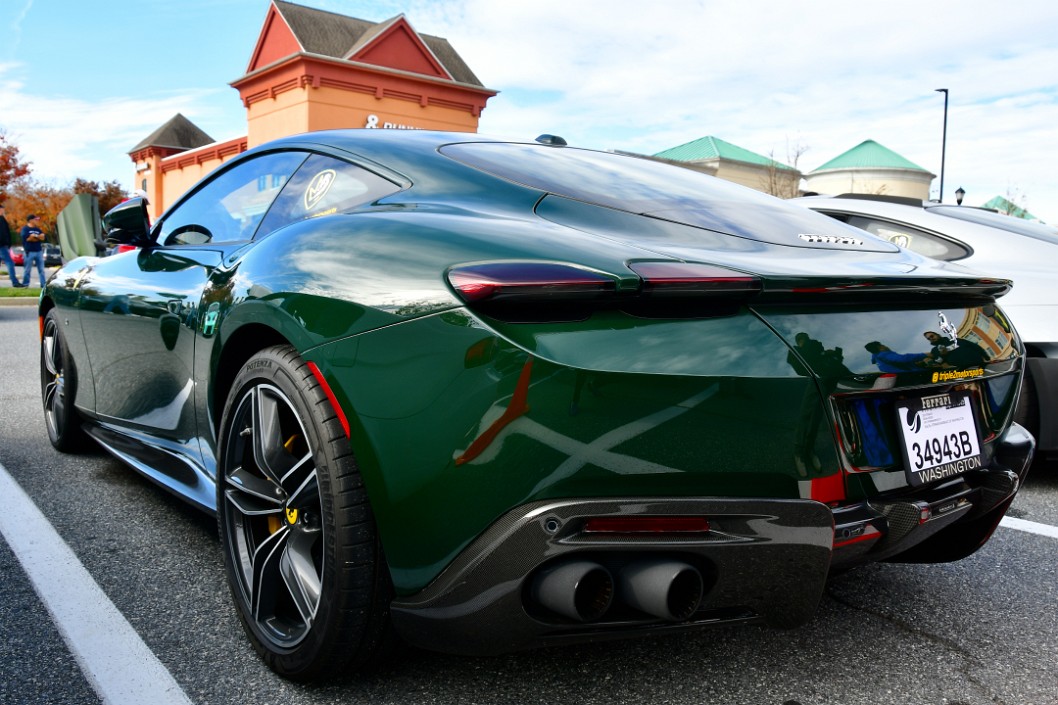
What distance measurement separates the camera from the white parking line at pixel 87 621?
2041 mm

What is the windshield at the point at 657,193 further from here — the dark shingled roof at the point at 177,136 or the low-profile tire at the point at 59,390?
the dark shingled roof at the point at 177,136

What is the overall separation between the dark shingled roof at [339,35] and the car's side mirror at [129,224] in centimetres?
2992

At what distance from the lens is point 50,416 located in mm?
4379

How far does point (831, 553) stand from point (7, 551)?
263 cm

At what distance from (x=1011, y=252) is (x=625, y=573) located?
3684 millimetres

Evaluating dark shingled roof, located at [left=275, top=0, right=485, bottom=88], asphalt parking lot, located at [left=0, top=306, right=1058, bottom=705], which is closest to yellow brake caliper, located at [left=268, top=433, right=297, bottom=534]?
asphalt parking lot, located at [left=0, top=306, right=1058, bottom=705]

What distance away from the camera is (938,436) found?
204 cm

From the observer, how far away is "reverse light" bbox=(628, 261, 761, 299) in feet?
5.50

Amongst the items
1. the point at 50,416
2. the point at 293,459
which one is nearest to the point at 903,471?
the point at 293,459

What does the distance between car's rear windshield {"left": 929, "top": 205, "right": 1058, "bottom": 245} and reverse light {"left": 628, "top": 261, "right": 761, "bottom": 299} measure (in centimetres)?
348

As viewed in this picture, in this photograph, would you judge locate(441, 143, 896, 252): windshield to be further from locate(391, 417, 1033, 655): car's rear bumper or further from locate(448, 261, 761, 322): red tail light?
locate(391, 417, 1033, 655): car's rear bumper

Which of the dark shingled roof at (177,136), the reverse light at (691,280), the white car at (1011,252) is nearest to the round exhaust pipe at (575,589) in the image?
the reverse light at (691,280)

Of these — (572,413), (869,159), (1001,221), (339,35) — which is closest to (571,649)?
(572,413)

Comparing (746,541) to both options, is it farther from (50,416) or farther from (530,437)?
(50,416)
